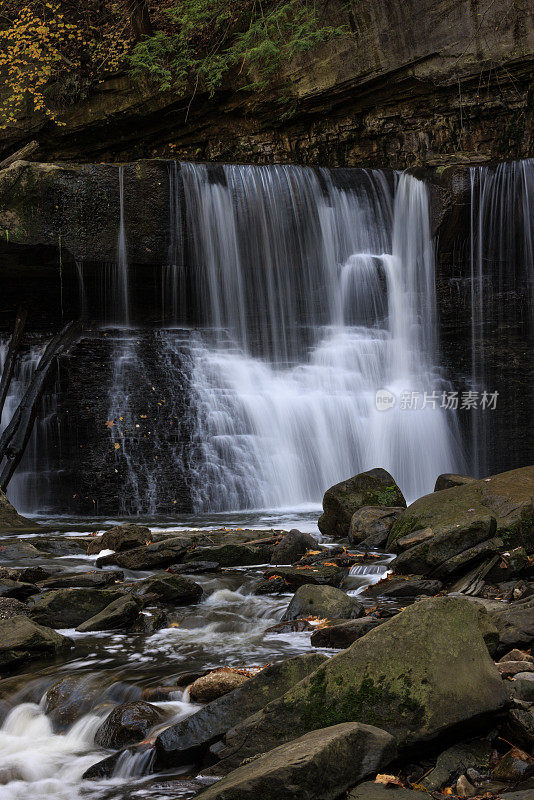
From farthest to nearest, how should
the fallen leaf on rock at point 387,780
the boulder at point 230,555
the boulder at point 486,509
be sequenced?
the boulder at point 230,555
the boulder at point 486,509
the fallen leaf on rock at point 387,780

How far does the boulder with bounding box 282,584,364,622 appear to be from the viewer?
4.88 metres

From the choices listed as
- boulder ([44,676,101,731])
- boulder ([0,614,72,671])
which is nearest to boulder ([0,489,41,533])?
boulder ([0,614,72,671])

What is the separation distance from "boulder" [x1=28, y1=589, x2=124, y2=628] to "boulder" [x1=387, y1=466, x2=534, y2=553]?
9.04 ft

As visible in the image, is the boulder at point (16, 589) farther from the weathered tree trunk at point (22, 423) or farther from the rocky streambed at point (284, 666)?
the weathered tree trunk at point (22, 423)

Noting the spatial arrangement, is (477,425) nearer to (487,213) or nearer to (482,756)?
(487,213)

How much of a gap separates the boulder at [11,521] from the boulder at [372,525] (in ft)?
14.1

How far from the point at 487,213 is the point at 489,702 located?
12.1m

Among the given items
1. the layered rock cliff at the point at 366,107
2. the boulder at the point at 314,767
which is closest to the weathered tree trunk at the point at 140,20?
the layered rock cliff at the point at 366,107

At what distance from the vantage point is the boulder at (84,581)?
19.4ft

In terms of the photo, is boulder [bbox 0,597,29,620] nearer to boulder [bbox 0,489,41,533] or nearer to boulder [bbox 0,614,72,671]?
boulder [bbox 0,614,72,671]

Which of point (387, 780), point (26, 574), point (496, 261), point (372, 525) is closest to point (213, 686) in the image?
point (387, 780)

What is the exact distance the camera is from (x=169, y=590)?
18.5 ft

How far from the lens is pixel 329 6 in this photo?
1598 centimetres

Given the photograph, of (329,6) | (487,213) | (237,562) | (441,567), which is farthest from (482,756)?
(329,6)
